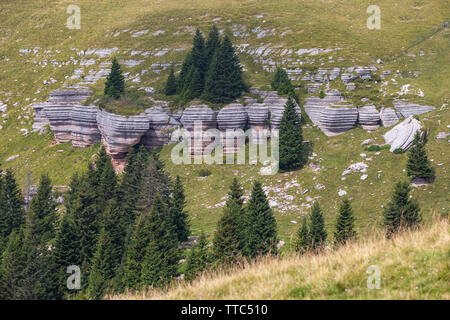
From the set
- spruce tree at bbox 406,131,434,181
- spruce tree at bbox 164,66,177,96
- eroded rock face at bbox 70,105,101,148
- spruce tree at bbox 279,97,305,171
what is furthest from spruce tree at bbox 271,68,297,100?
eroded rock face at bbox 70,105,101,148

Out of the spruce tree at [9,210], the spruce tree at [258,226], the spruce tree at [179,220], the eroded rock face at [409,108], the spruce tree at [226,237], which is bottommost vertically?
the spruce tree at [9,210]

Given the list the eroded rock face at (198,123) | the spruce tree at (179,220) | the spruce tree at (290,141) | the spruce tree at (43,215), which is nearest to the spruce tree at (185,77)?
the eroded rock face at (198,123)

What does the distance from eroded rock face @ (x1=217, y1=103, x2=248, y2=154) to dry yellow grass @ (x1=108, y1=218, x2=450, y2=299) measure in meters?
59.6

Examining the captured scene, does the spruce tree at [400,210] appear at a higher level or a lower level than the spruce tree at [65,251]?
higher

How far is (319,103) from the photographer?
70.8 m

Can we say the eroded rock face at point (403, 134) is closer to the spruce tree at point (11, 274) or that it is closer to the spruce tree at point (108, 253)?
the spruce tree at point (108, 253)

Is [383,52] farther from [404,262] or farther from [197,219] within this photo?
[404,262]

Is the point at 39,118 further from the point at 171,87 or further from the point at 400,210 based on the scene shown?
the point at 400,210

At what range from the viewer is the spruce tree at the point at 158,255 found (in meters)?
32.5

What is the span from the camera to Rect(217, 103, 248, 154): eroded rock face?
71.4m

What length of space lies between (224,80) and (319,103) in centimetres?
1792

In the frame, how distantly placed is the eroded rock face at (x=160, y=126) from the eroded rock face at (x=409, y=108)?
38621 millimetres

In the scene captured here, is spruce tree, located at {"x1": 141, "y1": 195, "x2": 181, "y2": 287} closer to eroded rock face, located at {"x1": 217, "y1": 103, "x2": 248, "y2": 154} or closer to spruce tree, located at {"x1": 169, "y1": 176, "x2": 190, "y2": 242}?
spruce tree, located at {"x1": 169, "y1": 176, "x2": 190, "y2": 242}
